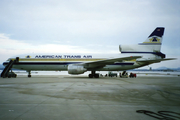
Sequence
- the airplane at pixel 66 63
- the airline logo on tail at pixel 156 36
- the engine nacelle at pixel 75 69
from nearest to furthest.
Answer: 1. the engine nacelle at pixel 75 69
2. the airplane at pixel 66 63
3. the airline logo on tail at pixel 156 36

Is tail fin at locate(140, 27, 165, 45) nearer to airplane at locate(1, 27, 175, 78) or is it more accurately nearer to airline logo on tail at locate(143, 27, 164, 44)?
airline logo on tail at locate(143, 27, 164, 44)

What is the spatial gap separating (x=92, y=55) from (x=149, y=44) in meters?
9.88

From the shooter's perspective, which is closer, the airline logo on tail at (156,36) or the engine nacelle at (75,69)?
the engine nacelle at (75,69)

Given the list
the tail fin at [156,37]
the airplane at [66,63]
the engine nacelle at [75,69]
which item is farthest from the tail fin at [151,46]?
the engine nacelle at [75,69]

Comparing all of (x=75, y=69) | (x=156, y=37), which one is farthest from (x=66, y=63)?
(x=156, y=37)

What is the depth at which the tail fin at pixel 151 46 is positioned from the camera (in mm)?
A: 25312

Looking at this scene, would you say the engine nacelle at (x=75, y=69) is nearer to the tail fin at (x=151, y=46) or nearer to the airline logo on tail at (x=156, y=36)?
the tail fin at (x=151, y=46)

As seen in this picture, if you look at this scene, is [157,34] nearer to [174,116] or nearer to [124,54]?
[124,54]

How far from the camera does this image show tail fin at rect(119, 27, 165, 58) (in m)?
25.3

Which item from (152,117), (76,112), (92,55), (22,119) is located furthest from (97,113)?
(92,55)

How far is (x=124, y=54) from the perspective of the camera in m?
25.5

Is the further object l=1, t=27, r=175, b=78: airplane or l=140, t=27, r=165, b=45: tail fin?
l=140, t=27, r=165, b=45: tail fin

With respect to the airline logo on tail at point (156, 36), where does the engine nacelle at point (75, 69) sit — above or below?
below

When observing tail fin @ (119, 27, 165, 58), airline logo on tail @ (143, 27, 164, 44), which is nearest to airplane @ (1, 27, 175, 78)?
airline logo on tail @ (143, 27, 164, 44)
